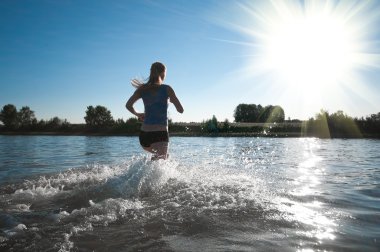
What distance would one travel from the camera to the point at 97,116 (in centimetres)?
6738

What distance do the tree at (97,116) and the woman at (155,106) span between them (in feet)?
203

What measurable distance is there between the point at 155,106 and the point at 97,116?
64267 millimetres

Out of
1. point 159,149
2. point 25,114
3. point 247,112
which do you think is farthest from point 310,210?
point 247,112

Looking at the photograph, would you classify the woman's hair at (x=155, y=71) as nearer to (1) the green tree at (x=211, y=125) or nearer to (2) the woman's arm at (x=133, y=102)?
(2) the woman's arm at (x=133, y=102)

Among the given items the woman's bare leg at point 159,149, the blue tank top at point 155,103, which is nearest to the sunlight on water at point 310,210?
the woman's bare leg at point 159,149

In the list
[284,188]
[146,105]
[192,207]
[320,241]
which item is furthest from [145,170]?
[320,241]

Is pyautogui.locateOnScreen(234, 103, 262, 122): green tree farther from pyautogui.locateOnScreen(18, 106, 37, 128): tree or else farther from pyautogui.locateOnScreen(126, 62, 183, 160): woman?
pyautogui.locateOnScreen(126, 62, 183, 160): woman

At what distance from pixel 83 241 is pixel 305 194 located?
3887mm

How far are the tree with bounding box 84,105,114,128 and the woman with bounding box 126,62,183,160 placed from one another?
203 ft

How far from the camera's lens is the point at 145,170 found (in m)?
6.03

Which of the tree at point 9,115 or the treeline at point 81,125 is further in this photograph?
the tree at point 9,115

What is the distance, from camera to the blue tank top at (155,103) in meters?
6.07

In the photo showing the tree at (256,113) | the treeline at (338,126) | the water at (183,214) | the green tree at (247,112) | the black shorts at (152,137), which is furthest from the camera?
the green tree at (247,112)

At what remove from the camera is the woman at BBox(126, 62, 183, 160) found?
6.08 metres
